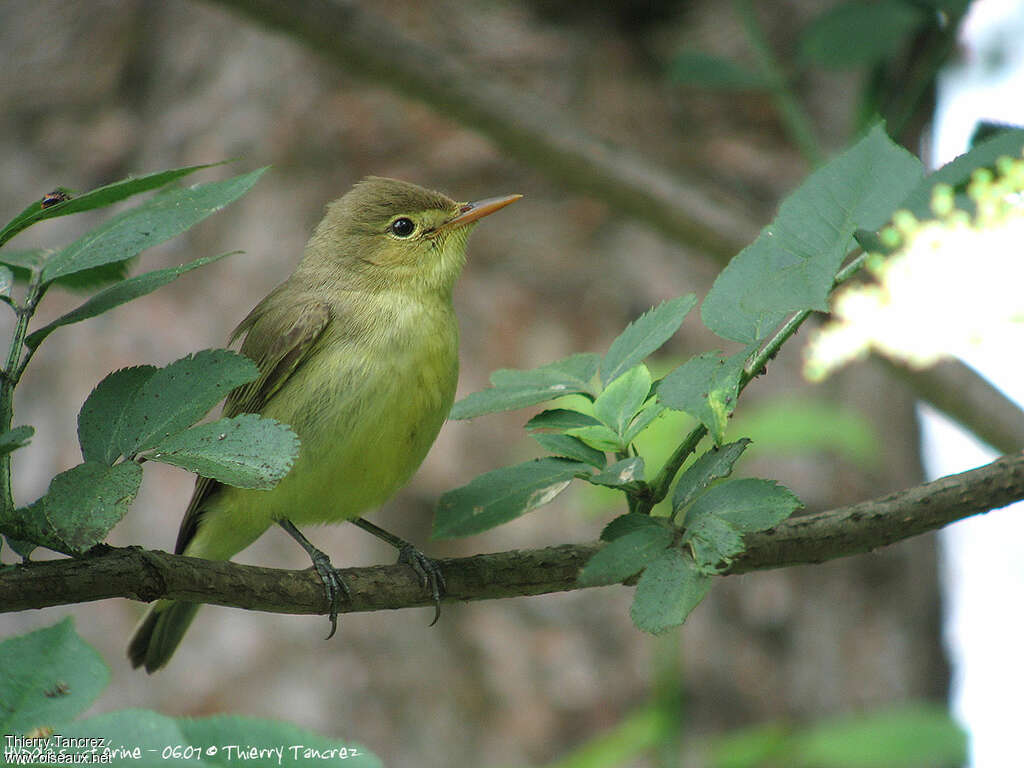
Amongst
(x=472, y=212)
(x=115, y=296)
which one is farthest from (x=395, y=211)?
(x=115, y=296)

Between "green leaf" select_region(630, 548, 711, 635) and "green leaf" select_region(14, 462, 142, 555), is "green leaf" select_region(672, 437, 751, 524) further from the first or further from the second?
"green leaf" select_region(14, 462, 142, 555)

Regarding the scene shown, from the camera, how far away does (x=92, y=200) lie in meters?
1.50

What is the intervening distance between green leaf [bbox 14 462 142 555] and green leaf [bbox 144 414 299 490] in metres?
0.06

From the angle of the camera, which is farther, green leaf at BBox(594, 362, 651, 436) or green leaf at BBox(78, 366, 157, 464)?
green leaf at BBox(594, 362, 651, 436)

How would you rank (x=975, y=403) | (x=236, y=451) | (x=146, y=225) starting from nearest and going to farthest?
(x=236, y=451) → (x=146, y=225) → (x=975, y=403)

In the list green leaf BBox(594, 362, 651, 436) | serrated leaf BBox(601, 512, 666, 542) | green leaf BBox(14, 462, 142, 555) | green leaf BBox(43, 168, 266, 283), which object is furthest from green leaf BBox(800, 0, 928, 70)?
green leaf BBox(14, 462, 142, 555)

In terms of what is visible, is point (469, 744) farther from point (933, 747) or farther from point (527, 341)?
point (933, 747)

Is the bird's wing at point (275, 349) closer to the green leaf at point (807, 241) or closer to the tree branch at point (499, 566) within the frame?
the tree branch at point (499, 566)

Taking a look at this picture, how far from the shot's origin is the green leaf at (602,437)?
179 centimetres

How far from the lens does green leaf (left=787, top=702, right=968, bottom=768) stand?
121 inches

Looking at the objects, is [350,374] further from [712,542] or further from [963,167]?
[963,167]

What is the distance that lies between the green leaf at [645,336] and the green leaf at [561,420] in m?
0.08

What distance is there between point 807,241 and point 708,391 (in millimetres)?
273

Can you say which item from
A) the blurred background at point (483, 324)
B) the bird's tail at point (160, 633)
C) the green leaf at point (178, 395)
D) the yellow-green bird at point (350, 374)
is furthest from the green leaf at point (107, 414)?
the blurred background at point (483, 324)
